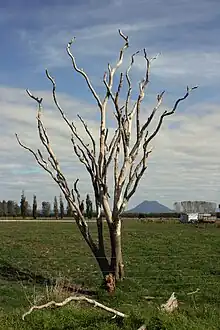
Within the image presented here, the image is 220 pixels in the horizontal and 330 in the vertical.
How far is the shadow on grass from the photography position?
14.8 metres

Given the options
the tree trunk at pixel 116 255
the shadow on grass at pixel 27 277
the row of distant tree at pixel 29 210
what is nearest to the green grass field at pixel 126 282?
the shadow on grass at pixel 27 277

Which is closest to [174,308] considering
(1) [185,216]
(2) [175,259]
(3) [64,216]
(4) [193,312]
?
(4) [193,312]

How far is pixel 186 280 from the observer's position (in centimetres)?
1602

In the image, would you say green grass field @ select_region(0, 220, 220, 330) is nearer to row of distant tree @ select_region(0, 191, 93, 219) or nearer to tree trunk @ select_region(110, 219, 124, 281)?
tree trunk @ select_region(110, 219, 124, 281)

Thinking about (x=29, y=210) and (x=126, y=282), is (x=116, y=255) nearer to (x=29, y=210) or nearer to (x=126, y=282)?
(x=126, y=282)

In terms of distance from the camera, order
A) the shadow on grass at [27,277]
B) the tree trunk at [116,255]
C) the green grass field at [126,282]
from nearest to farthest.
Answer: the green grass field at [126,282]
the shadow on grass at [27,277]
the tree trunk at [116,255]

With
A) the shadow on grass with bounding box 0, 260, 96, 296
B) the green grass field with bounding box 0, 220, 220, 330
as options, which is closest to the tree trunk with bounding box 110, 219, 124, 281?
the green grass field with bounding box 0, 220, 220, 330

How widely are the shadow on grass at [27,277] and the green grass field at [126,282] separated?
0.03 m

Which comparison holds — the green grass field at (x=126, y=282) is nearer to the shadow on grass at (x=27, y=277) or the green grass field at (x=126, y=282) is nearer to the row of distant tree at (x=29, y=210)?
the shadow on grass at (x=27, y=277)

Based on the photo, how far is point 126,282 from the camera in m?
15.6

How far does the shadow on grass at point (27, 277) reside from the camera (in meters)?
14.8

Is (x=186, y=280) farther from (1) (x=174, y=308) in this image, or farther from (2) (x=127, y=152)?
(1) (x=174, y=308)

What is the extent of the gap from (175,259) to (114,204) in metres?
5.31

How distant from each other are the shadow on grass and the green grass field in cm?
3
